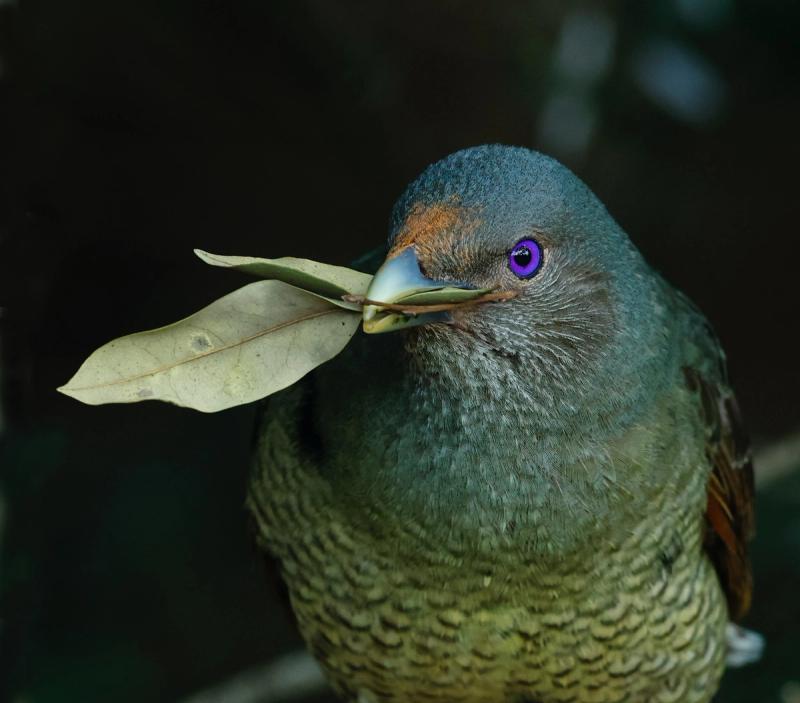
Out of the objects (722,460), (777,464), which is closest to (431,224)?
(722,460)

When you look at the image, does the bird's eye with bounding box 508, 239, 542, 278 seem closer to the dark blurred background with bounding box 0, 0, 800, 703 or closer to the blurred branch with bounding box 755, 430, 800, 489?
the dark blurred background with bounding box 0, 0, 800, 703

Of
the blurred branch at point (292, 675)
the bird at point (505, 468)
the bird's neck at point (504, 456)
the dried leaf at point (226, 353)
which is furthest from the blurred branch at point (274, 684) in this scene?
the dried leaf at point (226, 353)

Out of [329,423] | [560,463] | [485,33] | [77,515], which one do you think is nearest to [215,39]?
[485,33]

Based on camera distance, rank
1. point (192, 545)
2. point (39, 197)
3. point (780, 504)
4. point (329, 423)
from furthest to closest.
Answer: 1. point (192, 545)
2. point (780, 504)
3. point (39, 197)
4. point (329, 423)

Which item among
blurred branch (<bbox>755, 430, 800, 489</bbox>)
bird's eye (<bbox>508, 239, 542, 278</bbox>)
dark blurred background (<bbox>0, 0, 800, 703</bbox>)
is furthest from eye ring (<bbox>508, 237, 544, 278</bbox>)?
blurred branch (<bbox>755, 430, 800, 489</bbox>)

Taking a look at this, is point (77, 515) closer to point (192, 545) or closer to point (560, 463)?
point (192, 545)
